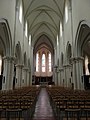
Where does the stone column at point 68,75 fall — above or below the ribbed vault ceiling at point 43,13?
below

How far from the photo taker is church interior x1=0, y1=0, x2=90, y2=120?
5227 mm

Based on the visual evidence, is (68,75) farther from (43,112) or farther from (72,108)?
(72,108)

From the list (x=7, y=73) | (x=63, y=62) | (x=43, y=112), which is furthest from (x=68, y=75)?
(x=43, y=112)

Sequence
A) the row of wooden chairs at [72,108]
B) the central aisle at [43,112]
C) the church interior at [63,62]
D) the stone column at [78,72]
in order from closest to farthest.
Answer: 1. the row of wooden chairs at [72,108]
2. the church interior at [63,62]
3. the central aisle at [43,112]
4. the stone column at [78,72]

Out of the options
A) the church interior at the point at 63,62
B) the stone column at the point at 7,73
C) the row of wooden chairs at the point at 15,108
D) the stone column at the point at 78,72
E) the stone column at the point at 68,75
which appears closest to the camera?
the row of wooden chairs at the point at 15,108

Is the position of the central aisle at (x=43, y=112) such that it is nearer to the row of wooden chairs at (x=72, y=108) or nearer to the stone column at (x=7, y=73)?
the row of wooden chairs at (x=72, y=108)

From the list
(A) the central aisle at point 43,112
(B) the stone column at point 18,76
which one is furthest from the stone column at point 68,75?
(A) the central aisle at point 43,112

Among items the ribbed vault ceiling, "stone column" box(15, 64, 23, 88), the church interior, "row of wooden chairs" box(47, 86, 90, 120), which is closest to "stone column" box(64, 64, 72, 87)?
the church interior

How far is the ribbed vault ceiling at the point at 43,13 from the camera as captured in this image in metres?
23.7

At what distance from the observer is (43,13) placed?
28938 millimetres

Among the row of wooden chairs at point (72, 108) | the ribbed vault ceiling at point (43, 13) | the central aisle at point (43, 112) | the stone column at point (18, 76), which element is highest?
the ribbed vault ceiling at point (43, 13)

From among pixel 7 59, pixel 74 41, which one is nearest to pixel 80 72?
pixel 74 41

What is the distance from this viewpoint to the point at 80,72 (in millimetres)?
15898

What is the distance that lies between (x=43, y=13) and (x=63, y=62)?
11145 millimetres
